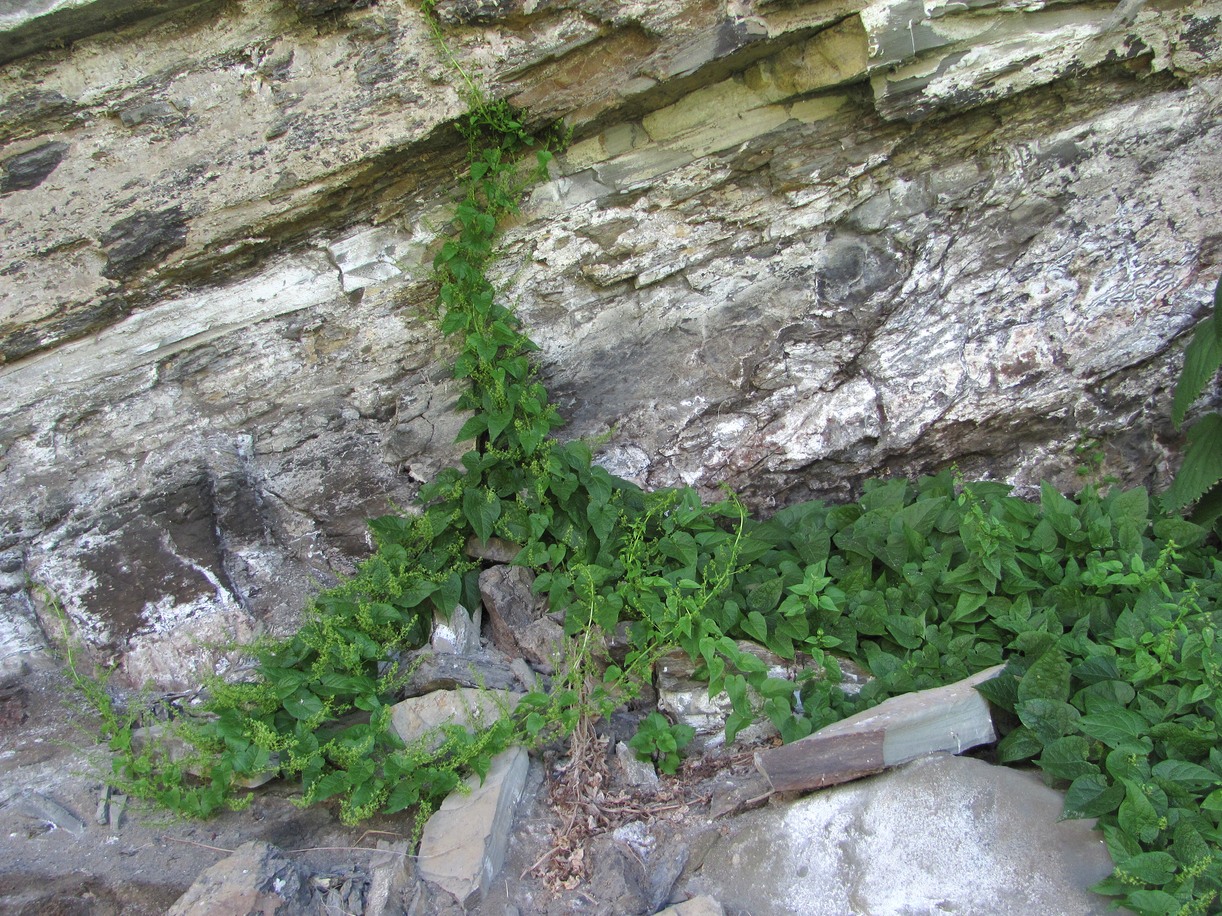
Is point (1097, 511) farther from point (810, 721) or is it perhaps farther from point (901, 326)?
point (810, 721)

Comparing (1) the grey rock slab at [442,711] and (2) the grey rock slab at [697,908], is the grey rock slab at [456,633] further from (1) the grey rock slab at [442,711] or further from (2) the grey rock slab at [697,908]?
(2) the grey rock slab at [697,908]

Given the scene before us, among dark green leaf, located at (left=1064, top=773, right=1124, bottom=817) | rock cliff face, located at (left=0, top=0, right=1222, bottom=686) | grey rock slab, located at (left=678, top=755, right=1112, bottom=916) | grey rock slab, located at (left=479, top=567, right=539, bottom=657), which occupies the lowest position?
grey rock slab, located at (left=678, top=755, right=1112, bottom=916)

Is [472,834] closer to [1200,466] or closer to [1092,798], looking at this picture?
[1092,798]

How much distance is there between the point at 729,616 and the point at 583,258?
1.36 meters

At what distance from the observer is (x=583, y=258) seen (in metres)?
3.22

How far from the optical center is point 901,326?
3.31 metres

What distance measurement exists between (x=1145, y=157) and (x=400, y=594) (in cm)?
298

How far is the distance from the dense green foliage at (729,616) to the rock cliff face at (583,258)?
0.76 ft

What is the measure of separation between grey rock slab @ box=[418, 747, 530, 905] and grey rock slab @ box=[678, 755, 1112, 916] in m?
0.50

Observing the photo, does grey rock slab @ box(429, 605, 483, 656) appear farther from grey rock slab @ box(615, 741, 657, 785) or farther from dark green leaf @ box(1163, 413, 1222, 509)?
dark green leaf @ box(1163, 413, 1222, 509)

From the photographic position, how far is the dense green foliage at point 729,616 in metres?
2.30

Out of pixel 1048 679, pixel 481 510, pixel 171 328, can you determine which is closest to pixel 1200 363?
pixel 1048 679

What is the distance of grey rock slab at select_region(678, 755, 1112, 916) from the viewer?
83.2 inches

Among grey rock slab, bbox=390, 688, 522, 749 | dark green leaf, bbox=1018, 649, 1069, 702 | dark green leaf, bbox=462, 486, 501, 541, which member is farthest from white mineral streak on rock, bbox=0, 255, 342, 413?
dark green leaf, bbox=1018, 649, 1069, 702
